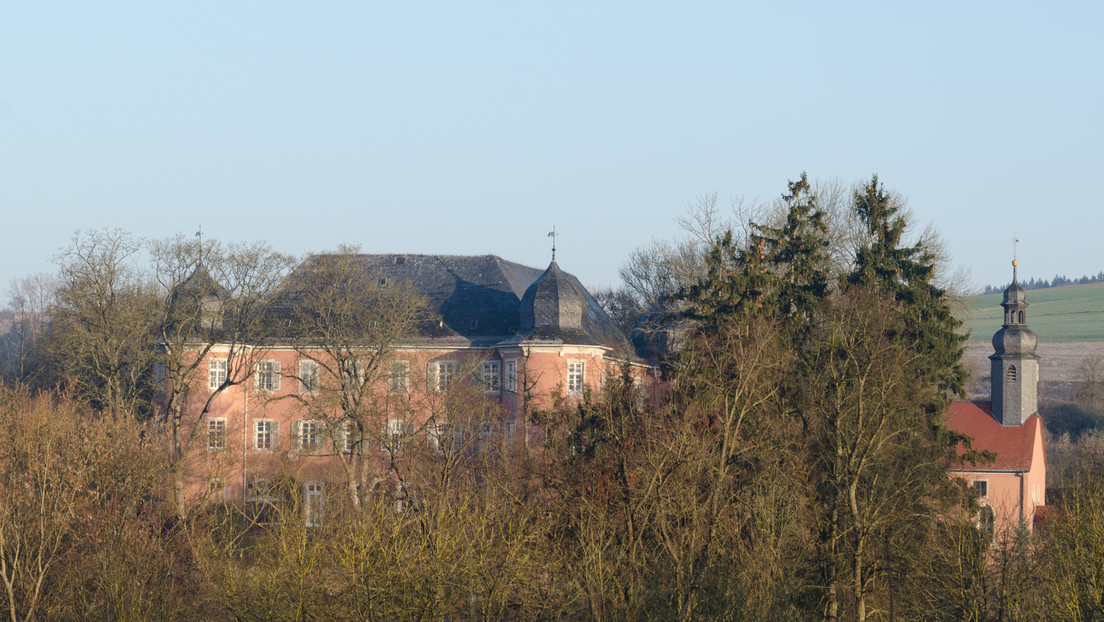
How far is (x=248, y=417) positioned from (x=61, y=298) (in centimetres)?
844

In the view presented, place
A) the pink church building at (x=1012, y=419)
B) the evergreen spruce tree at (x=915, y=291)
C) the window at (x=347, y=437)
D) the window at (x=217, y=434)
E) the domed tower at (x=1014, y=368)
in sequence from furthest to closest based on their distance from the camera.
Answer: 1. the domed tower at (x=1014, y=368)
2. the pink church building at (x=1012, y=419)
3. the window at (x=217, y=434)
4. the window at (x=347, y=437)
5. the evergreen spruce tree at (x=915, y=291)

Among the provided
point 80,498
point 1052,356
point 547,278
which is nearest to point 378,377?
point 547,278

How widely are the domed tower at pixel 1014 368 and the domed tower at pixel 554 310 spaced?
2229cm

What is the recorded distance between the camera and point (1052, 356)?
338 feet

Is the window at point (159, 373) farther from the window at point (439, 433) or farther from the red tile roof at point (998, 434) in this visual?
the red tile roof at point (998, 434)

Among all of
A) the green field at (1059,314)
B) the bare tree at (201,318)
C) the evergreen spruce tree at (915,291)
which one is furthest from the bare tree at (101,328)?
the green field at (1059,314)

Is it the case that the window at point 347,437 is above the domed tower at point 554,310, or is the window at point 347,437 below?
below

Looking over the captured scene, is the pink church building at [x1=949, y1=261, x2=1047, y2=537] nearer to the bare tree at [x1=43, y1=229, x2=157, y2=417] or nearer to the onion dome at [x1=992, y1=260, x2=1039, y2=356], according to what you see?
the onion dome at [x1=992, y1=260, x2=1039, y2=356]

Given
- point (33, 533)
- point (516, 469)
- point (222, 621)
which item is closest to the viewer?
point (222, 621)

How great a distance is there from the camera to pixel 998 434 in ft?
197

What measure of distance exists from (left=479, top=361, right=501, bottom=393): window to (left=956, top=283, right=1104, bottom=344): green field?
6430 cm

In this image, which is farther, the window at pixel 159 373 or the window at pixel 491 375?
the window at pixel 159 373

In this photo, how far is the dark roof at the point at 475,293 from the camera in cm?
5038

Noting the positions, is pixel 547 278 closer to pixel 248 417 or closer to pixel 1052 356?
pixel 248 417
